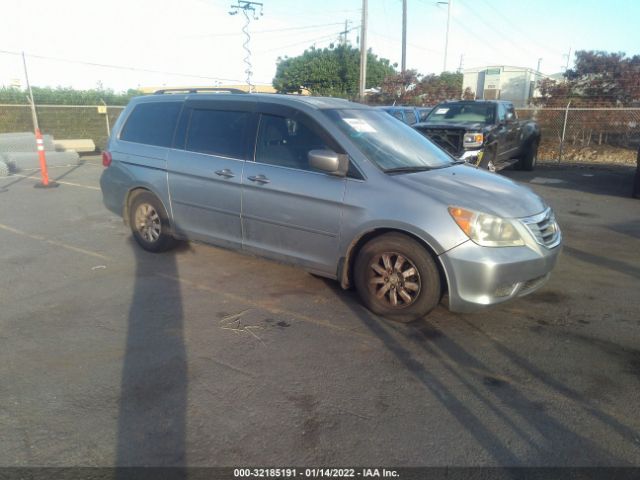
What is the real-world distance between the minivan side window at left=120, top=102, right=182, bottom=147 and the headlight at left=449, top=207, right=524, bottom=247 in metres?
3.41

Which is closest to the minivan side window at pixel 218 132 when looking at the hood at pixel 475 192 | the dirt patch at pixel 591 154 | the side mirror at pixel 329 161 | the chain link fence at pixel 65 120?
the side mirror at pixel 329 161

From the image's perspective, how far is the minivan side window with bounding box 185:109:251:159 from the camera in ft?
16.2

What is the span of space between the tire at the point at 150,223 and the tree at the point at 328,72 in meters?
30.0

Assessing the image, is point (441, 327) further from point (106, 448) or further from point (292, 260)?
point (106, 448)

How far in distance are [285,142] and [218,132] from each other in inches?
35.3

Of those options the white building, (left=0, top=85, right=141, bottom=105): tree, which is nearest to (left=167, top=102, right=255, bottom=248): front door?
(left=0, top=85, right=141, bottom=105): tree

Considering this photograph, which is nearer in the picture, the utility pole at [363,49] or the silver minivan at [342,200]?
the silver minivan at [342,200]

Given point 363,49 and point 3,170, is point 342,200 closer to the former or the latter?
point 3,170

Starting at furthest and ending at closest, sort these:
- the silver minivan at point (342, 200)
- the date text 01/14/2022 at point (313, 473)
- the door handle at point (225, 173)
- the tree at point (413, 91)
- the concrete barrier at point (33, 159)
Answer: the tree at point (413, 91) → the concrete barrier at point (33, 159) → the door handle at point (225, 173) → the silver minivan at point (342, 200) → the date text 01/14/2022 at point (313, 473)

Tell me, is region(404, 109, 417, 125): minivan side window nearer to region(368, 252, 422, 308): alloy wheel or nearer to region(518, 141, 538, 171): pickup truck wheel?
region(518, 141, 538, 171): pickup truck wheel

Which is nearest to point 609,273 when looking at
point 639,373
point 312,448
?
point 639,373

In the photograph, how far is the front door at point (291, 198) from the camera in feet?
14.1

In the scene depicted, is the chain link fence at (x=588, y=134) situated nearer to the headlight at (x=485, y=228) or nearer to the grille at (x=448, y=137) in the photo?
the grille at (x=448, y=137)

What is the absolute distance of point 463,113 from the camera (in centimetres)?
1224
